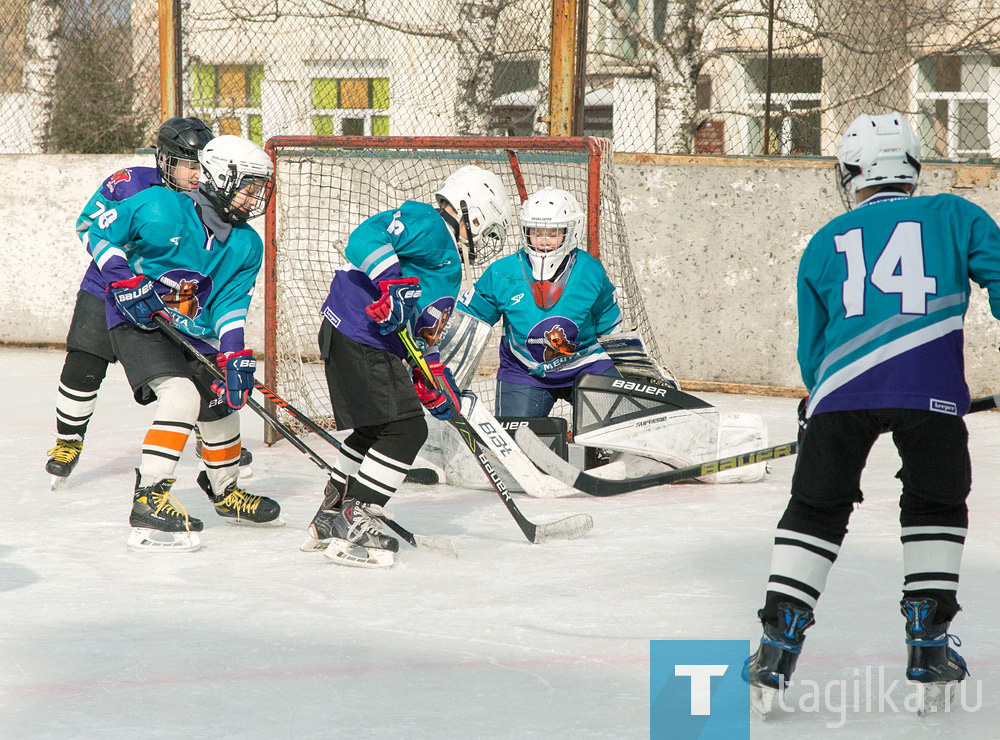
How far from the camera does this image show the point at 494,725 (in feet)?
6.13

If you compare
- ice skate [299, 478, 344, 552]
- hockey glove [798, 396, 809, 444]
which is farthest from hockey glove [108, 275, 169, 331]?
hockey glove [798, 396, 809, 444]

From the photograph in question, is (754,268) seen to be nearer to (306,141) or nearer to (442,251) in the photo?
(306,141)

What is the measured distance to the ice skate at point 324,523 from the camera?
2.95 metres

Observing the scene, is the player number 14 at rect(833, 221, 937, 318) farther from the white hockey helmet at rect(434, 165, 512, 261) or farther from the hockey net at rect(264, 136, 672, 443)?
the hockey net at rect(264, 136, 672, 443)

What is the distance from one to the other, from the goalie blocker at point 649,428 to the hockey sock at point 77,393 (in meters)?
1.60

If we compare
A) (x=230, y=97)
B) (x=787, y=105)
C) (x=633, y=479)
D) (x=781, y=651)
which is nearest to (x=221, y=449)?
(x=633, y=479)

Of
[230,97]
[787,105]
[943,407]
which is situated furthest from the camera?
[230,97]

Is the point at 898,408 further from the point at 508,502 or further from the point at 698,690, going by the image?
the point at 508,502

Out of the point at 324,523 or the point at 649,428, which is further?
the point at 649,428

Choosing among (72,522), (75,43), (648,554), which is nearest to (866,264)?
(648,554)

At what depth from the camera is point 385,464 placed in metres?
2.86

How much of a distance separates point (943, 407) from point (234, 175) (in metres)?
1.95

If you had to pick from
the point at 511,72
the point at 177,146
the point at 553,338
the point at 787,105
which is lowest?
the point at 553,338

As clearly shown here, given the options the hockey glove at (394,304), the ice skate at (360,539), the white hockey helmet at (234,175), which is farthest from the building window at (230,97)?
the ice skate at (360,539)
